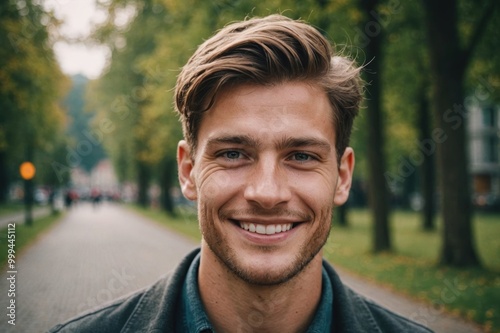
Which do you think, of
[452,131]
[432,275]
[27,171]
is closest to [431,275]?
[432,275]

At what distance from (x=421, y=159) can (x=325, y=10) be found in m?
13.7

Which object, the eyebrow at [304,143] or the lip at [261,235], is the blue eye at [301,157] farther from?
the lip at [261,235]

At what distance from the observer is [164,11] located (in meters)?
22.9

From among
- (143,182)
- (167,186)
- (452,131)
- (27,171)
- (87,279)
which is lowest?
(143,182)

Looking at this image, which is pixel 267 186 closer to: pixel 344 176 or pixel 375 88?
pixel 344 176

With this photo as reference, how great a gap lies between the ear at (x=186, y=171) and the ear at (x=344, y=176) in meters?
0.71

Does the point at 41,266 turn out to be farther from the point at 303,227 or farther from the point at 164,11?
the point at 164,11

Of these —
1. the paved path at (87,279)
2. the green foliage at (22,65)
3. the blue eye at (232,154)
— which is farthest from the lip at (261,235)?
the green foliage at (22,65)

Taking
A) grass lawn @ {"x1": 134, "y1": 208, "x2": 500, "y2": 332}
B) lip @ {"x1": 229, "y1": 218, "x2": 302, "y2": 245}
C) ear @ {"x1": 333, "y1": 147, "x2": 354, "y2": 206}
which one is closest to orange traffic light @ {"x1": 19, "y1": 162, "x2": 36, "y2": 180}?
grass lawn @ {"x1": 134, "y1": 208, "x2": 500, "y2": 332}

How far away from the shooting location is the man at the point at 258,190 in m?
2.02

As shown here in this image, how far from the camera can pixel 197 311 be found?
2.10 meters

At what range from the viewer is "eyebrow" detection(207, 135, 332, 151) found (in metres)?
2.05

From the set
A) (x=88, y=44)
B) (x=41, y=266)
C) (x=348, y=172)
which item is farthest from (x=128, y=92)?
(x=348, y=172)

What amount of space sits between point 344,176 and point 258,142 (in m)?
0.62
